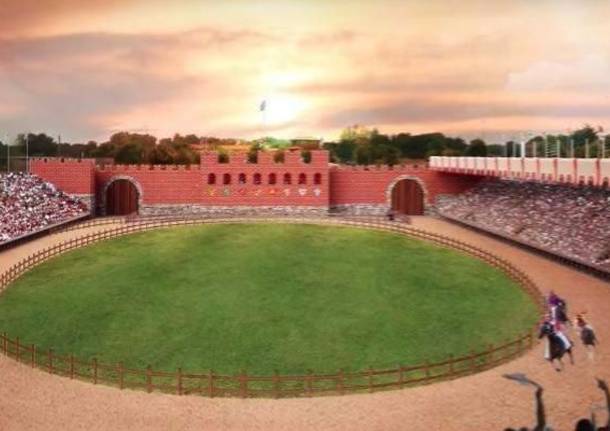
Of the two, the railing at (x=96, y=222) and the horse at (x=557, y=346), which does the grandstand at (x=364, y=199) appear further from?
the horse at (x=557, y=346)

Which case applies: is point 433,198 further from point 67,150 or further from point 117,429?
point 67,150

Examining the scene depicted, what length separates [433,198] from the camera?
228ft

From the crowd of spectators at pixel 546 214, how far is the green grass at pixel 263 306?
6.30m

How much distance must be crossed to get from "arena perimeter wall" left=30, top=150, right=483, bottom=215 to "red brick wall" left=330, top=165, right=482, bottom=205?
0.31ft

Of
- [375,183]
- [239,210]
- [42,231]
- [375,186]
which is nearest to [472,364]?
[42,231]

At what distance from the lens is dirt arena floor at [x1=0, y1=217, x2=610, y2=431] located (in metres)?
21.2

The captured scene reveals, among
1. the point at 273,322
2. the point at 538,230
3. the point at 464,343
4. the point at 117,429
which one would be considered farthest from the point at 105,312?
the point at 538,230

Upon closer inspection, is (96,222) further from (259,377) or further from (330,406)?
(330,406)

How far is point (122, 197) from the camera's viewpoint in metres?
69.4

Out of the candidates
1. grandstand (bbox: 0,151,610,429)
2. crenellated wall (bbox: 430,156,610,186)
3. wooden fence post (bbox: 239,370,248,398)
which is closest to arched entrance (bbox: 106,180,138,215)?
grandstand (bbox: 0,151,610,429)

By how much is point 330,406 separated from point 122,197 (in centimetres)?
5029

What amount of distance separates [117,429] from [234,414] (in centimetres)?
351

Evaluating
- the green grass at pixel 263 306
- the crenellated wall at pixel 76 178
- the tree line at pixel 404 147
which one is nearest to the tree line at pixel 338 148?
the tree line at pixel 404 147

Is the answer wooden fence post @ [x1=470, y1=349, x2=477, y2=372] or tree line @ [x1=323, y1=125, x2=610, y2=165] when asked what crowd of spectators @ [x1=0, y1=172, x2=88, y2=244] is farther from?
tree line @ [x1=323, y1=125, x2=610, y2=165]
